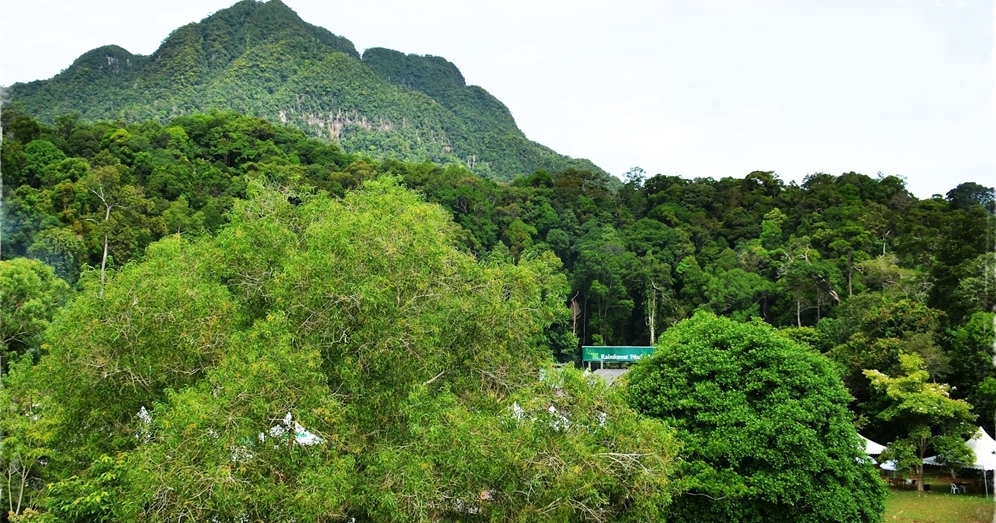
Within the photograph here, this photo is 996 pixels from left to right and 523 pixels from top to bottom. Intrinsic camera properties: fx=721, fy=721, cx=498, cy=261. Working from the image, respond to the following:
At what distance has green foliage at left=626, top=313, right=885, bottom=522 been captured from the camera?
1332cm

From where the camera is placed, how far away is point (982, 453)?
20.8 m

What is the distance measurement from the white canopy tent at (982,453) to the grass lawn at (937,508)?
34.9 inches

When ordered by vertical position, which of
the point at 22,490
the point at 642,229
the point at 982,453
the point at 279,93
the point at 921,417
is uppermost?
the point at 279,93

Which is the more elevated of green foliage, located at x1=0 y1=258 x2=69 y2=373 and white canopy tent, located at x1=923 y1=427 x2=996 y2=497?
green foliage, located at x1=0 y1=258 x2=69 y2=373

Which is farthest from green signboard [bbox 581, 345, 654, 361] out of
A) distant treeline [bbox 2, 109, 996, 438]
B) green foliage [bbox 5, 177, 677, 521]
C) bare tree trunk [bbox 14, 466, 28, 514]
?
bare tree trunk [bbox 14, 466, 28, 514]

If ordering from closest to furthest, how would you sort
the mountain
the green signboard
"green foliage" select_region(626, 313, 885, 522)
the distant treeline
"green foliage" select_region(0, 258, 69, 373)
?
"green foliage" select_region(626, 313, 885, 522) < "green foliage" select_region(0, 258, 69, 373) < the distant treeline < the green signboard < the mountain

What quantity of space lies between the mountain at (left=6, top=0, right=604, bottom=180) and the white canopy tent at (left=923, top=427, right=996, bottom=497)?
8141 cm

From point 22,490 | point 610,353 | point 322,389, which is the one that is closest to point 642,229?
point 610,353

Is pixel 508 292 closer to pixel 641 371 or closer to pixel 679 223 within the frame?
pixel 641 371

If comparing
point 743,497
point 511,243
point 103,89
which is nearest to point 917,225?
point 511,243

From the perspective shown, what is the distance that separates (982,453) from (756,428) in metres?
12.0

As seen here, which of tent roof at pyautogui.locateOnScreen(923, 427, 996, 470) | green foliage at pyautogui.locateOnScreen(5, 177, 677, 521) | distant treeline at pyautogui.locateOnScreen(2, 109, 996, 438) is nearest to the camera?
green foliage at pyautogui.locateOnScreen(5, 177, 677, 521)

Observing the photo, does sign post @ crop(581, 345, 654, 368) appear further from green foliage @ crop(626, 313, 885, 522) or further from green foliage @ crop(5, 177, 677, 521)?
green foliage @ crop(5, 177, 677, 521)

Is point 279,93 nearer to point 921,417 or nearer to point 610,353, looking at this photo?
point 610,353
